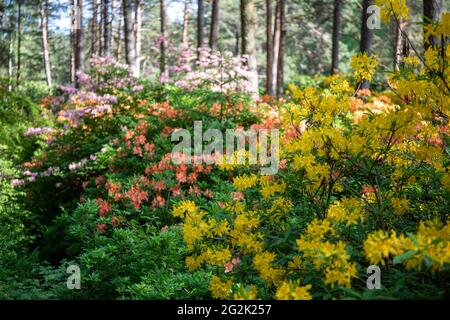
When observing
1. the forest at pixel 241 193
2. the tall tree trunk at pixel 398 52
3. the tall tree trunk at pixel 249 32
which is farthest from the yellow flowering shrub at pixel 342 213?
the tall tree trunk at pixel 249 32

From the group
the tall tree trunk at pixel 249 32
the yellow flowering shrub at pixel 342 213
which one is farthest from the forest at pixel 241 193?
the tall tree trunk at pixel 249 32

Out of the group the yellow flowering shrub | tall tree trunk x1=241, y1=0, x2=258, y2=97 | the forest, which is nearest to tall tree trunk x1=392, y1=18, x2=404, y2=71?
the forest

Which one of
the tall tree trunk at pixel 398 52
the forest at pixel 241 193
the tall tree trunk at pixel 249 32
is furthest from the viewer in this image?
the tall tree trunk at pixel 249 32

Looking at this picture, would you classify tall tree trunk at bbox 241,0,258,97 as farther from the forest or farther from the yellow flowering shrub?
the yellow flowering shrub

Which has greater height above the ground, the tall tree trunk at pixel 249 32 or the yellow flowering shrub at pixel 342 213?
the tall tree trunk at pixel 249 32

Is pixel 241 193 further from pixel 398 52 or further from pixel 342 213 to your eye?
pixel 398 52

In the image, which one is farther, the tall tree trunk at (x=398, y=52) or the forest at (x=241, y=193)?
the tall tree trunk at (x=398, y=52)

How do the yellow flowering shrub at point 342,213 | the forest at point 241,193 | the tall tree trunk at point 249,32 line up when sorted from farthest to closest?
the tall tree trunk at point 249,32, the forest at point 241,193, the yellow flowering shrub at point 342,213

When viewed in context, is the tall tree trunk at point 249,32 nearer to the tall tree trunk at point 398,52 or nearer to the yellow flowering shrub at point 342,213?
the tall tree trunk at point 398,52

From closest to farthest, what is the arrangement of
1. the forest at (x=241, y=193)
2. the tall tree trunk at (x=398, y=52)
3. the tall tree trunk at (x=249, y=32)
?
the forest at (x=241, y=193)
the tall tree trunk at (x=398, y=52)
the tall tree trunk at (x=249, y=32)
